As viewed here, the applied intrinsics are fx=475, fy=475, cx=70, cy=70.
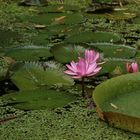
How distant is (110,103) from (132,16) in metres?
1.42

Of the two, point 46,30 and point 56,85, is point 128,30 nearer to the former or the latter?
point 46,30

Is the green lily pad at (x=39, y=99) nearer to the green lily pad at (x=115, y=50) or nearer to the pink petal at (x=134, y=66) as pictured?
the pink petal at (x=134, y=66)

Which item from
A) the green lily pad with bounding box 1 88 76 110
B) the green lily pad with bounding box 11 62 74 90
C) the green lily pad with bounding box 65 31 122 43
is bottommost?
the green lily pad with bounding box 1 88 76 110

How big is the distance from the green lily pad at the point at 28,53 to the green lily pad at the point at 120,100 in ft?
1.75

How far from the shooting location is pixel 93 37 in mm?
2512

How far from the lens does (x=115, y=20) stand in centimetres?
299

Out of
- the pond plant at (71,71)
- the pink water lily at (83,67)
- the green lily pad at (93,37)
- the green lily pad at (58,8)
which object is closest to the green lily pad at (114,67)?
the pond plant at (71,71)

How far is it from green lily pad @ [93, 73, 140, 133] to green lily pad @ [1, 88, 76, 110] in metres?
0.14

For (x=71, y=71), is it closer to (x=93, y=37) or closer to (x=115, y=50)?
(x=115, y=50)

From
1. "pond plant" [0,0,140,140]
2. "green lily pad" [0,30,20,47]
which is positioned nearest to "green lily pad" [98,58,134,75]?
"pond plant" [0,0,140,140]

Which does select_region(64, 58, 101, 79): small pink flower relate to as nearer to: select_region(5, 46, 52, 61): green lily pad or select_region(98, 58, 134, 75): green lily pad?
select_region(98, 58, 134, 75): green lily pad

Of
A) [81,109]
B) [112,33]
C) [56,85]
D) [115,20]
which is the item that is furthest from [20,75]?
[115,20]

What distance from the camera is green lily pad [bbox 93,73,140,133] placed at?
4.97 feet

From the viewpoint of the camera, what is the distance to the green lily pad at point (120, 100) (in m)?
1.52
